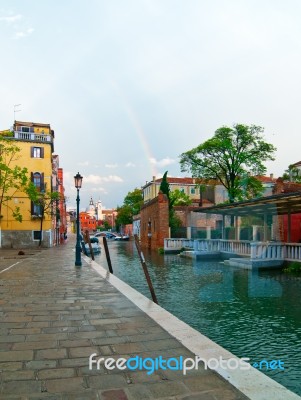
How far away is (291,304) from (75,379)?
6.29m

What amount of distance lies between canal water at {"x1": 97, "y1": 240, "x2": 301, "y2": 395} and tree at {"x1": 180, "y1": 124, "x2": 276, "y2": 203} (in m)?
20.1

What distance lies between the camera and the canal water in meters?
4.91

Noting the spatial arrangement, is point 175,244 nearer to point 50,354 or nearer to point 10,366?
point 50,354

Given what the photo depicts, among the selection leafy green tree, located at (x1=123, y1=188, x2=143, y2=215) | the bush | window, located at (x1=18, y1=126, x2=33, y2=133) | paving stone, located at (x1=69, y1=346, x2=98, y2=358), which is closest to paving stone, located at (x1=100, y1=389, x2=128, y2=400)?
paving stone, located at (x1=69, y1=346, x2=98, y2=358)

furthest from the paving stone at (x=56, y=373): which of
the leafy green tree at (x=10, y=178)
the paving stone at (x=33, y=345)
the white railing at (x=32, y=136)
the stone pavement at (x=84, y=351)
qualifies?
the white railing at (x=32, y=136)

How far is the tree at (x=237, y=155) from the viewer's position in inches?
1281

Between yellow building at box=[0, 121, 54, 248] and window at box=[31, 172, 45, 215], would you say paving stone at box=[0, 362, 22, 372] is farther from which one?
yellow building at box=[0, 121, 54, 248]

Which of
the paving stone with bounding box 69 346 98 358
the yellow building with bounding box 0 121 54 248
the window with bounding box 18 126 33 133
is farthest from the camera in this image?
the window with bounding box 18 126 33 133

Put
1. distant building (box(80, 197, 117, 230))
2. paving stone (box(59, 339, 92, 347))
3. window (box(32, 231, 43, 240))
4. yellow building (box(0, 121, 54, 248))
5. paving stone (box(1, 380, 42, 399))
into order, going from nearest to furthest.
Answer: paving stone (box(1, 380, 42, 399)) < paving stone (box(59, 339, 92, 347)) < yellow building (box(0, 121, 54, 248)) < window (box(32, 231, 43, 240)) < distant building (box(80, 197, 117, 230))

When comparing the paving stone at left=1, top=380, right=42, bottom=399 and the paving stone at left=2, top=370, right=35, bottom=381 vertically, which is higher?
the paving stone at left=1, top=380, right=42, bottom=399

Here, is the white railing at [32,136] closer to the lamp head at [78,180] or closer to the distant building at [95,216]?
the lamp head at [78,180]

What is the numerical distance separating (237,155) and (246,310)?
26344mm

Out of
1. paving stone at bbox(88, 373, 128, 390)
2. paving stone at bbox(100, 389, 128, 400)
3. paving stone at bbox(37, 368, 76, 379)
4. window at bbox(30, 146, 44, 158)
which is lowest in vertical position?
paving stone at bbox(37, 368, 76, 379)

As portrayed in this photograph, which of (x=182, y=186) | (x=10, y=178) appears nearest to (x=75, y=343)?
(x=10, y=178)
